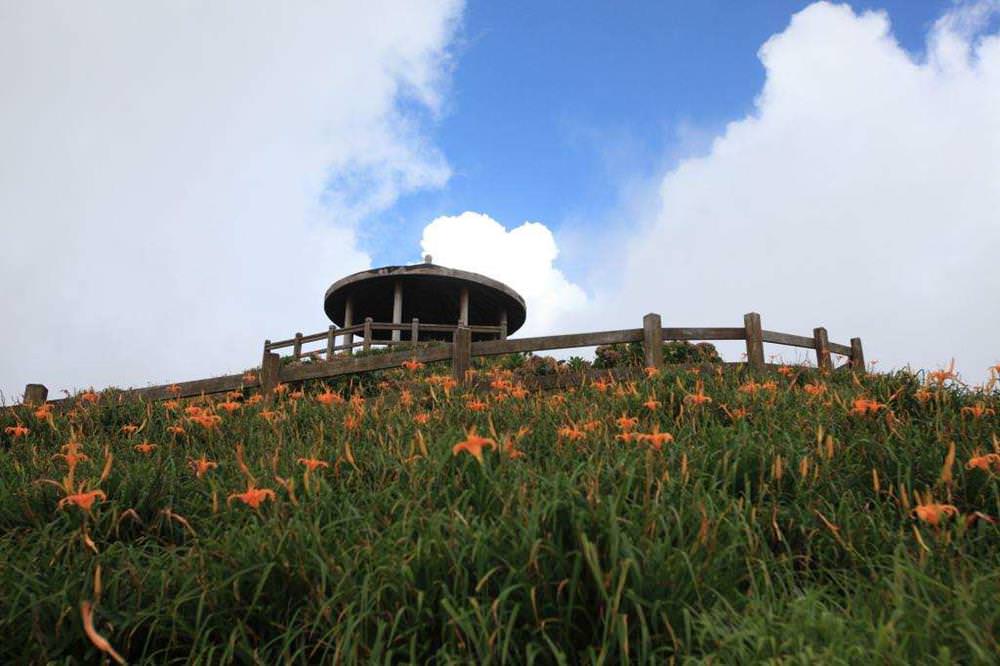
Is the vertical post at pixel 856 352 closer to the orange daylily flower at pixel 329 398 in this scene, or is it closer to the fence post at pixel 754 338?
the fence post at pixel 754 338

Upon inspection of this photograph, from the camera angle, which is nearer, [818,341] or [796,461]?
[796,461]

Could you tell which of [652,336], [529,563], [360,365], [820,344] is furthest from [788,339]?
[529,563]

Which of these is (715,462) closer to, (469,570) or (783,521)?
(783,521)

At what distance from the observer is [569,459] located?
3.35 m

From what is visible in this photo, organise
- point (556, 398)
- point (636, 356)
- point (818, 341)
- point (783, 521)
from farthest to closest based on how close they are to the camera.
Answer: point (636, 356), point (818, 341), point (556, 398), point (783, 521)

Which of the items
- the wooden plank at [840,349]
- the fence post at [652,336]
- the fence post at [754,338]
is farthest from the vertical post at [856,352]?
the fence post at [652,336]

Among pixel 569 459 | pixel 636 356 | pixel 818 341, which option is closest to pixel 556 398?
Answer: pixel 569 459

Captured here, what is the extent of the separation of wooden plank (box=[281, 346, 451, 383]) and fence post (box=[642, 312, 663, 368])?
115 inches

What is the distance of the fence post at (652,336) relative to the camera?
923 cm

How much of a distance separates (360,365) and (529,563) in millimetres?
7243

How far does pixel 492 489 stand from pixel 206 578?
3.79ft

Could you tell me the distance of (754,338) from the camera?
1008 centimetres

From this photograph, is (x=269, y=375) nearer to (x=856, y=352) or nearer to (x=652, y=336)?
(x=652, y=336)

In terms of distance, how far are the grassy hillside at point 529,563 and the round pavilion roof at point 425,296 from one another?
2067cm
